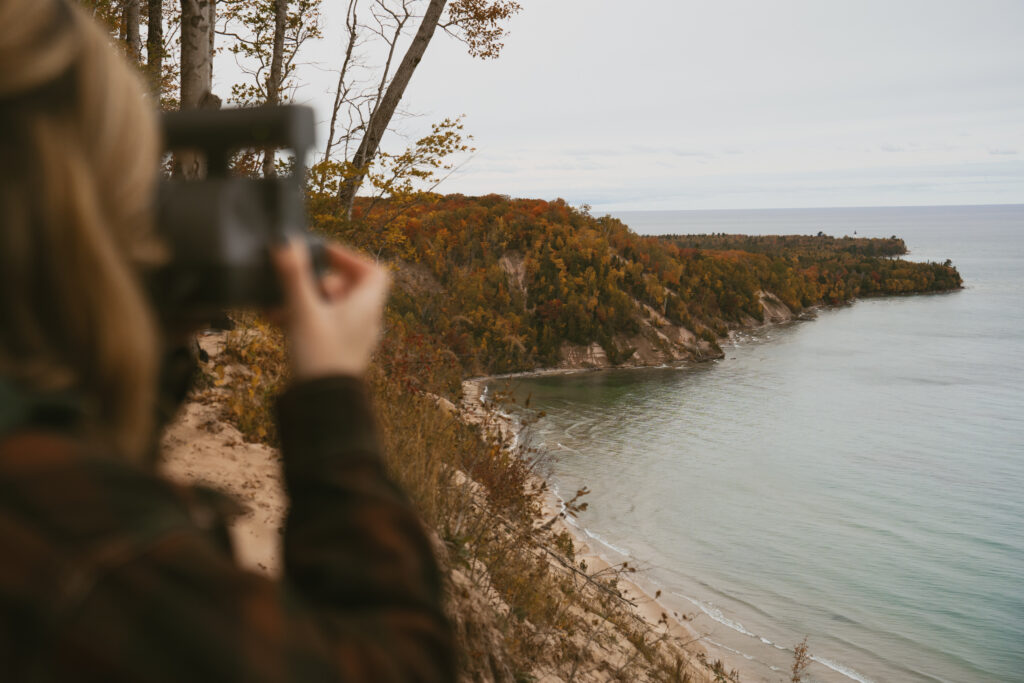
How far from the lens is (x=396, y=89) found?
8773 mm

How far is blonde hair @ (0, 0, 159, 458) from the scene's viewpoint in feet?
2.04

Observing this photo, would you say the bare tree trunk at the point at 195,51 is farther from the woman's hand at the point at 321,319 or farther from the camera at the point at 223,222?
the woman's hand at the point at 321,319

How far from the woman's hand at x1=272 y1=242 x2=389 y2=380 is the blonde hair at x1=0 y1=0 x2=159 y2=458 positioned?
0.16m

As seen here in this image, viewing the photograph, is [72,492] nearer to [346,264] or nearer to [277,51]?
[346,264]

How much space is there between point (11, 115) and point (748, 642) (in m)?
12.5

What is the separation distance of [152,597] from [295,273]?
0.37 meters

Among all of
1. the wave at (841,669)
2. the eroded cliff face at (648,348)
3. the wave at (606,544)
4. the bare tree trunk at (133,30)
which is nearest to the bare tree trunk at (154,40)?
the bare tree trunk at (133,30)

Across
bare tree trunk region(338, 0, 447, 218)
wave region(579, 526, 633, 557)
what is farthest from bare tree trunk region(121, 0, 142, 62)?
wave region(579, 526, 633, 557)

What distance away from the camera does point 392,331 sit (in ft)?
33.2

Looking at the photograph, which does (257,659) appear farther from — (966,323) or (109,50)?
(966,323)

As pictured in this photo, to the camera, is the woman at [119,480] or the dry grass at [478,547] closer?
the woman at [119,480]

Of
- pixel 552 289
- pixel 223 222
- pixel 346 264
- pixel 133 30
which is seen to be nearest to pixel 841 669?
pixel 346 264

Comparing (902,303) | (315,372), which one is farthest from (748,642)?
(902,303)

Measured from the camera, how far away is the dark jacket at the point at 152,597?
55 cm
